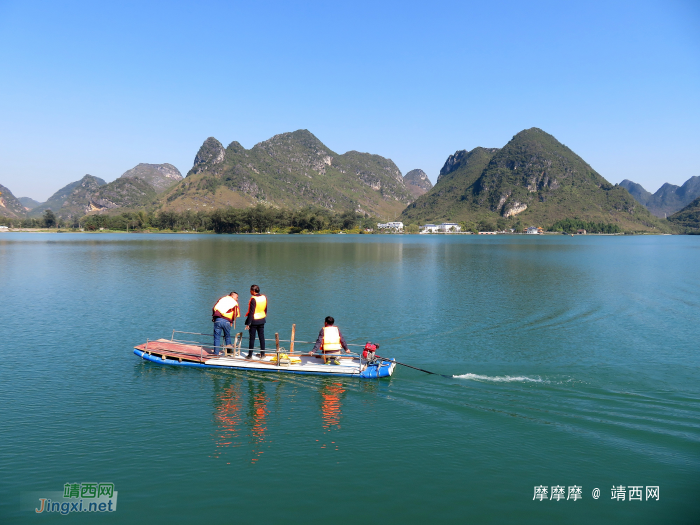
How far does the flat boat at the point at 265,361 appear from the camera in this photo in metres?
17.8

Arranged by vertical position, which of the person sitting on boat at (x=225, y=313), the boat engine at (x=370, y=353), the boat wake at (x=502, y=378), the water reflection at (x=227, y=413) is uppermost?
the person sitting on boat at (x=225, y=313)

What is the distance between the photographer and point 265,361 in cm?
1847

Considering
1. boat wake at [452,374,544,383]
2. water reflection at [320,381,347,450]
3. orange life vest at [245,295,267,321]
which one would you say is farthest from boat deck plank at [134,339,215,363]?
boat wake at [452,374,544,383]

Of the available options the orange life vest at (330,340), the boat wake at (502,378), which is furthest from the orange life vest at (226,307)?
the boat wake at (502,378)

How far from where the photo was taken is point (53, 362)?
1942cm

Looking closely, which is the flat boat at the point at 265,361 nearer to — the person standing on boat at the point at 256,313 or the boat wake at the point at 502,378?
the person standing on boat at the point at 256,313

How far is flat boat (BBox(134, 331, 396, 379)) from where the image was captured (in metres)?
17.8

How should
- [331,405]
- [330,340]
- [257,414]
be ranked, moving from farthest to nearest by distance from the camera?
[330,340] < [331,405] < [257,414]

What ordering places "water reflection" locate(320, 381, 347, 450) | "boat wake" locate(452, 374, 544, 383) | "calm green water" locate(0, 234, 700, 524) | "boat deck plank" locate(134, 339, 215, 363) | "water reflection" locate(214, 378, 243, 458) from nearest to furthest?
"calm green water" locate(0, 234, 700, 524)
"water reflection" locate(214, 378, 243, 458)
"water reflection" locate(320, 381, 347, 450)
"boat wake" locate(452, 374, 544, 383)
"boat deck plank" locate(134, 339, 215, 363)

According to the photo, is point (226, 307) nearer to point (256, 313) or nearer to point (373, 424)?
point (256, 313)

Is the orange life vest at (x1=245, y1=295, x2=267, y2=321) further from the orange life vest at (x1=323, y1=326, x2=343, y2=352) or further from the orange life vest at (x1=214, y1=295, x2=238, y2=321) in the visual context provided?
the orange life vest at (x1=323, y1=326, x2=343, y2=352)

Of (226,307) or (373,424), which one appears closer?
(373,424)

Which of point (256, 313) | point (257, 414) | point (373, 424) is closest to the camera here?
point (373, 424)

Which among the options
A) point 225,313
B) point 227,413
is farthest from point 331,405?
point 225,313
